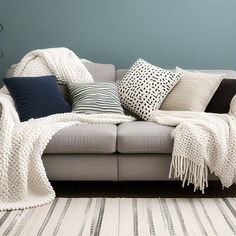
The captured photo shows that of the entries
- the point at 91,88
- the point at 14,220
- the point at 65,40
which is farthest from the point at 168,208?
the point at 65,40

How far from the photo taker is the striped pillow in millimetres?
2943

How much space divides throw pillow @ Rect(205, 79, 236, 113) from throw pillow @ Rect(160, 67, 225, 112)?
0.04 metres

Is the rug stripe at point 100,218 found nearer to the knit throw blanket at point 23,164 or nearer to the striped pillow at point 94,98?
the knit throw blanket at point 23,164

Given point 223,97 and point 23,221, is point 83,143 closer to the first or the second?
point 23,221

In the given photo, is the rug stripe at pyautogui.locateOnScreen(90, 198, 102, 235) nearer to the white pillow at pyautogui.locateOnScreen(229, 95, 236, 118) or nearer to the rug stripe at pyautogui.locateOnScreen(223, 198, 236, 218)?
the rug stripe at pyautogui.locateOnScreen(223, 198, 236, 218)

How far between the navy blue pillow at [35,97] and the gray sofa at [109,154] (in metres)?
0.36

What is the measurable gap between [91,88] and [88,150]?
0.63 m

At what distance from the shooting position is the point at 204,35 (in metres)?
Answer: 3.61

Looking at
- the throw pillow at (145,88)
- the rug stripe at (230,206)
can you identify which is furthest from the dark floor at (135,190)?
the throw pillow at (145,88)

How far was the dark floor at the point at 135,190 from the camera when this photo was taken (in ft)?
8.84

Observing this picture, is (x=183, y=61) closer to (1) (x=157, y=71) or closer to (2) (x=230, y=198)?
(1) (x=157, y=71)

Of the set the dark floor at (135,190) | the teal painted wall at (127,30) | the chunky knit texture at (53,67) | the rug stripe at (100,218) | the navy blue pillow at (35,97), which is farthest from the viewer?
the teal painted wall at (127,30)

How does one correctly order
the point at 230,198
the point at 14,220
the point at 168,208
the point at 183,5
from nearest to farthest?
the point at 14,220
the point at 168,208
the point at 230,198
the point at 183,5

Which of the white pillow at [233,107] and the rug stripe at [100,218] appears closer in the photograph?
the rug stripe at [100,218]
